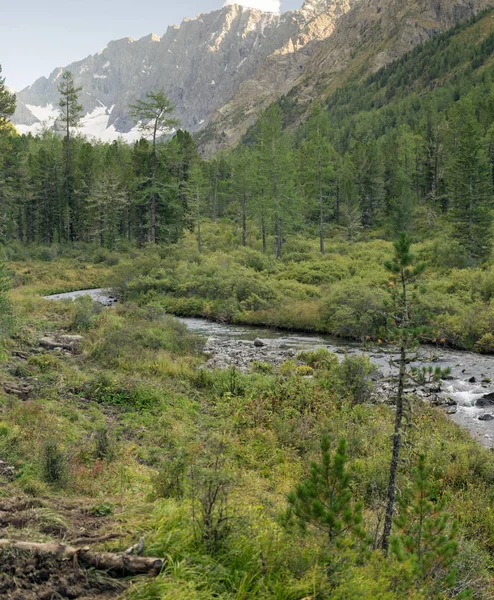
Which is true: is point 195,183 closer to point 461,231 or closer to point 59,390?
point 461,231

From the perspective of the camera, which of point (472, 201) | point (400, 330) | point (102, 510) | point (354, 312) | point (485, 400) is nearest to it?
point (102, 510)

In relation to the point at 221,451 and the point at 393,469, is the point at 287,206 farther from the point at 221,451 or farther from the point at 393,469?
the point at 393,469

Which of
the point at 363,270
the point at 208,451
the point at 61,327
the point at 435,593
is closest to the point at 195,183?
the point at 363,270

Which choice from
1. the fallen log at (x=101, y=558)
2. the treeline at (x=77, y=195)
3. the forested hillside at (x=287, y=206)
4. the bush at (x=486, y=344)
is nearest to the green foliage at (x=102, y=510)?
the fallen log at (x=101, y=558)

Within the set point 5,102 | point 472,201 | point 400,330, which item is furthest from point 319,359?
point 5,102

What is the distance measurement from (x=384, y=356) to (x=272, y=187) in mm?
28312

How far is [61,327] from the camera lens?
19656 mm

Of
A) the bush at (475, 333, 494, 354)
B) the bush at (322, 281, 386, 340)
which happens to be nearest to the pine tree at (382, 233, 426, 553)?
the bush at (475, 333, 494, 354)

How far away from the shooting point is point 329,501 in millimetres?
4219

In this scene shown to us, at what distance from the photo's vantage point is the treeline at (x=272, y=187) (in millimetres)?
40000

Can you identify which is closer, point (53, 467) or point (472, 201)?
point (53, 467)

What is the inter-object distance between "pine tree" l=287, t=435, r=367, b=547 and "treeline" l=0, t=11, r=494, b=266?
112 ft

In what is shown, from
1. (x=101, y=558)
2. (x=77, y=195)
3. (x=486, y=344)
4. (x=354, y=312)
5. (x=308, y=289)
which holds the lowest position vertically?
(x=486, y=344)

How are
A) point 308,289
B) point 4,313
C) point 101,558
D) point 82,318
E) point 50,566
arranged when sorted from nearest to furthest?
point 50,566
point 101,558
point 4,313
point 82,318
point 308,289
